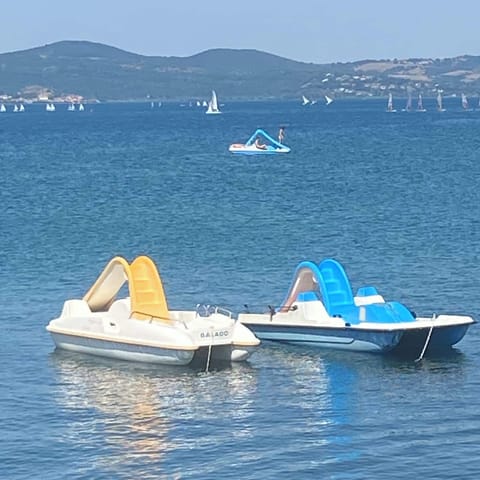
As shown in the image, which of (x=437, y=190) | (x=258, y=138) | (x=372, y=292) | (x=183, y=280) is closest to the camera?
(x=372, y=292)

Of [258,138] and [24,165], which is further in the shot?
[258,138]

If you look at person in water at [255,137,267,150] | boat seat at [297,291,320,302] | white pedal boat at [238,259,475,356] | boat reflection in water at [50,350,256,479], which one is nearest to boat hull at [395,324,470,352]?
white pedal boat at [238,259,475,356]

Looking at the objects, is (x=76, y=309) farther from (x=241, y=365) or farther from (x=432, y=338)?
(x=432, y=338)

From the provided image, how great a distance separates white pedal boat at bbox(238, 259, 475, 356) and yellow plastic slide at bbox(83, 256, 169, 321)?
330 centimetres

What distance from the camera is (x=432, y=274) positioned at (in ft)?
195

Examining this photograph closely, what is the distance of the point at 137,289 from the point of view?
46.3m

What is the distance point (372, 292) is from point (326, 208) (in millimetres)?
41836

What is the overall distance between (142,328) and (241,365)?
121 inches

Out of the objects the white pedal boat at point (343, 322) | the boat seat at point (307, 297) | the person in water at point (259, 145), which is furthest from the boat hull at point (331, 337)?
the person in water at point (259, 145)

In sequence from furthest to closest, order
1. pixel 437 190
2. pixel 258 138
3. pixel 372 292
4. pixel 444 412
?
pixel 258 138, pixel 437 190, pixel 372 292, pixel 444 412

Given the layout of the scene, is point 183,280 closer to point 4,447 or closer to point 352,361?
→ point 352,361

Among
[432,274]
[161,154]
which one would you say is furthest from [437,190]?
[161,154]

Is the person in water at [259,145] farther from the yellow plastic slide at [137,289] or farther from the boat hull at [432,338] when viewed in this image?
the boat hull at [432,338]

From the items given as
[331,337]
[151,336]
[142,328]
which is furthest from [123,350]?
[331,337]
